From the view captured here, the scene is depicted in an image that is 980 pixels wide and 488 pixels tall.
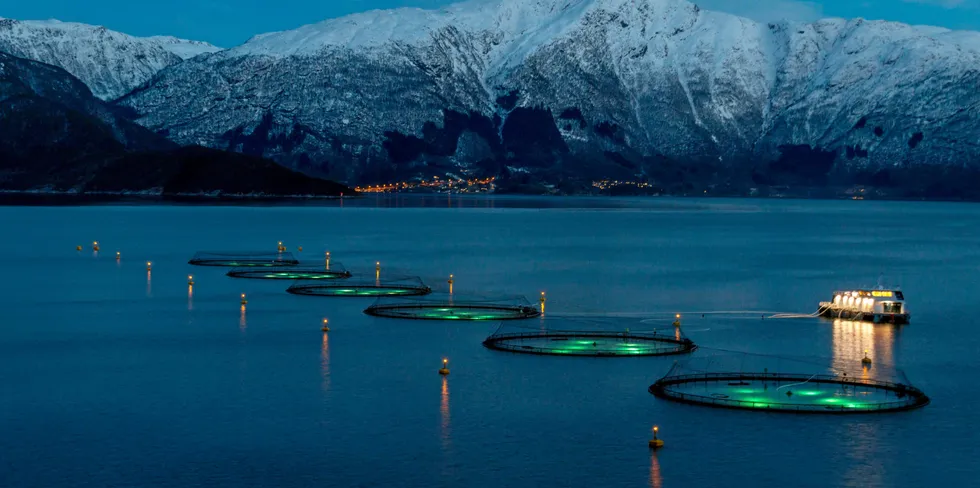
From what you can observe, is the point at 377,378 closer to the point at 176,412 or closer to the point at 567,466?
the point at 176,412

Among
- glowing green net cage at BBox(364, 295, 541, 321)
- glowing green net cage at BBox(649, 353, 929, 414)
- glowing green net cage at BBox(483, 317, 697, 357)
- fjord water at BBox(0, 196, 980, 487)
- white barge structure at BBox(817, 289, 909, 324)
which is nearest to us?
fjord water at BBox(0, 196, 980, 487)

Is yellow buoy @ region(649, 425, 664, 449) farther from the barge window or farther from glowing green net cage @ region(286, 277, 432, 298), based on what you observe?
glowing green net cage @ region(286, 277, 432, 298)

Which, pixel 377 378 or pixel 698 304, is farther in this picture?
pixel 698 304

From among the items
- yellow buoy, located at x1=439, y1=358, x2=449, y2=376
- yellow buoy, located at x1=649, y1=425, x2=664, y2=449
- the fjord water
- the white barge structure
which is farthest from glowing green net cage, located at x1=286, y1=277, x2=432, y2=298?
yellow buoy, located at x1=649, y1=425, x2=664, y2=449

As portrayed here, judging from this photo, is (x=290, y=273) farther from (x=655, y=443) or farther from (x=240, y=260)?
(x=655, y=443)

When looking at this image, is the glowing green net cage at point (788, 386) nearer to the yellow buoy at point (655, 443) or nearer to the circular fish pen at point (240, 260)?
the yellow buoy at point (655, 443)

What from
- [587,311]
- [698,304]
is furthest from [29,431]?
[698,304]
